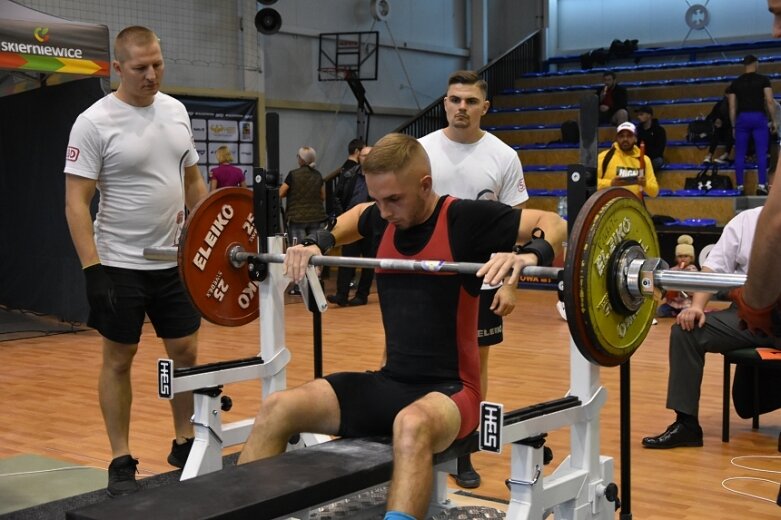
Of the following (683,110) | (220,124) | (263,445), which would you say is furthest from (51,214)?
(683,110)

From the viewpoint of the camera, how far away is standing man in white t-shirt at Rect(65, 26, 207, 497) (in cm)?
336

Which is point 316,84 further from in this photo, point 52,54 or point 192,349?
point 192,349

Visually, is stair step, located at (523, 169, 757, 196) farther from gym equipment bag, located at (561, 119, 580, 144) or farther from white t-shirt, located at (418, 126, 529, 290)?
white t-shirt, located at (418, 126, 529, 290)

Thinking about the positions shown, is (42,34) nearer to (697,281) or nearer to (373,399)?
(373,399)

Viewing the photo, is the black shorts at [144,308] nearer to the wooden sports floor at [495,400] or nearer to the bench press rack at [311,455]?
the bench press rack at [311,455]

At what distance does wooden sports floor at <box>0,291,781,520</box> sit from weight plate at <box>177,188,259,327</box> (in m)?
0.93

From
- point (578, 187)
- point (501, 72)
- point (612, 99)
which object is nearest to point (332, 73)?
point (501, 72)

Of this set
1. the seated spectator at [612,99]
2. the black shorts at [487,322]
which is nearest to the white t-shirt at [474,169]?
the black shorts at [487,322]

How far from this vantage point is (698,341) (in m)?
4.14

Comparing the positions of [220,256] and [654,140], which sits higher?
[654,140]

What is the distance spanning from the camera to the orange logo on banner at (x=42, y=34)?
656 cm

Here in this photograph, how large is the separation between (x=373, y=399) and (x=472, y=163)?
1.17 meters

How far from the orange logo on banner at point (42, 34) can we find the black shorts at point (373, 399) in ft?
15.4

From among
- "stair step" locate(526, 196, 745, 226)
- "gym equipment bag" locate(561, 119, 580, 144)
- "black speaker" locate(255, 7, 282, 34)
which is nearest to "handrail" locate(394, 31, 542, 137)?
"gym equipment bag" locate(561, 119, 580, 144)
